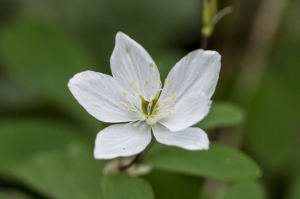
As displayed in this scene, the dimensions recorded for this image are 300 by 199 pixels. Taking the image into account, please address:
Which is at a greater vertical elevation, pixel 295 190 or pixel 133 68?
pixel 133 68

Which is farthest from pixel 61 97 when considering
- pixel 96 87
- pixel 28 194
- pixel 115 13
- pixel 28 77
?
pixel 96 87

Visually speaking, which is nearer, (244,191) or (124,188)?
(124,188)

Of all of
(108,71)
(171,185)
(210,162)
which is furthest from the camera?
(108,71)

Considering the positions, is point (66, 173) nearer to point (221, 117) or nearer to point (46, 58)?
point (221, 117)

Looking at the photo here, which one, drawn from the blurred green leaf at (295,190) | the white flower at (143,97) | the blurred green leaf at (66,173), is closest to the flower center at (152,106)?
the white flower at (143,97)

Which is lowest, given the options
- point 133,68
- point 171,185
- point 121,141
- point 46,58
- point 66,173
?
point 171,185

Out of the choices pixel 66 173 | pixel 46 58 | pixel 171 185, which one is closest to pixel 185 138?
pixel 66 173

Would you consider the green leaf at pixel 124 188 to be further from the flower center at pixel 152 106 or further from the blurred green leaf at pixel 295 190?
the blurred green leaf at pixel 295 190
